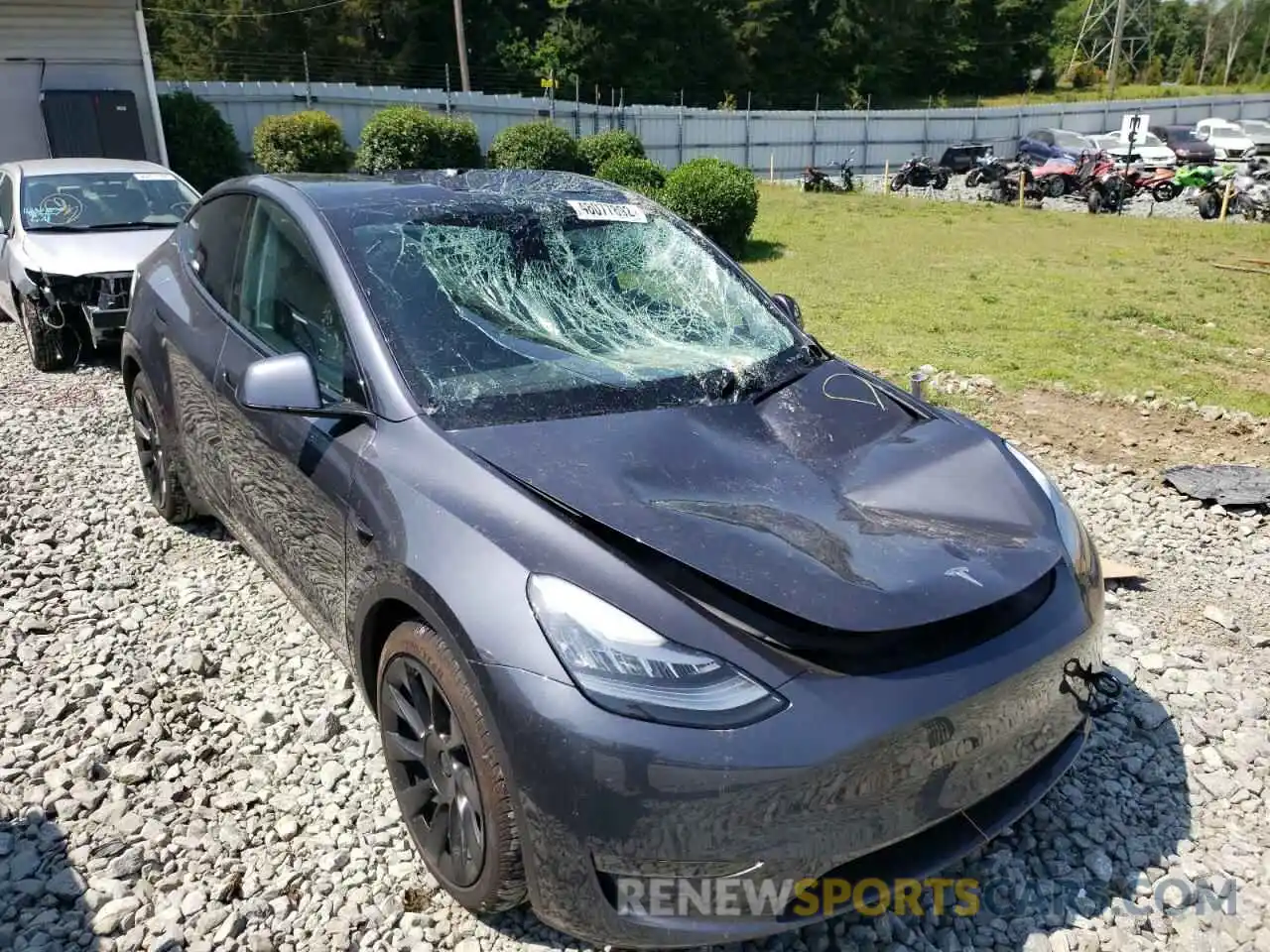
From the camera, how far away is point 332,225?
2.86 m

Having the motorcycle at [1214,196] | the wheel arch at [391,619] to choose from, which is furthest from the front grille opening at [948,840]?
the motorcycle at [1214,196]

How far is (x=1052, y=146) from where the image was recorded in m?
26.6

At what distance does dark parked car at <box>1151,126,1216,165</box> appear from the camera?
26750mm

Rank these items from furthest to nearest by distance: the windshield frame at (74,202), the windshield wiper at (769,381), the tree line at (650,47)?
the tree line at (650,47) < the windshield frame at (74,202) < the windshield wiper at (769,381)

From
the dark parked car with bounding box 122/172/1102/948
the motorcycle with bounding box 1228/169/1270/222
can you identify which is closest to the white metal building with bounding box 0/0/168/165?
the dark parked car with bounding box 122/172/1102/948

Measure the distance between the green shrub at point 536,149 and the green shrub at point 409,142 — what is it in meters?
0.96

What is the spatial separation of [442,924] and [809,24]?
5841 cm

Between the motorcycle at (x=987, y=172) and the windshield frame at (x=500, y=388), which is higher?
the windshield frame at (x=500, y=388)

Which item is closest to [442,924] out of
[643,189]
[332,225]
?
[332,225]

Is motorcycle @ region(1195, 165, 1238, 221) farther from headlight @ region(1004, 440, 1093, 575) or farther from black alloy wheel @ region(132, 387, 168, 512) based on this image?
black alloy wheel @ region(132, 387, 168, 512)

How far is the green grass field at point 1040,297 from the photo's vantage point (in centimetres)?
738

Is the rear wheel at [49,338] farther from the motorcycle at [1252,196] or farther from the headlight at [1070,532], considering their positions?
the motorcycle at [1252,196]

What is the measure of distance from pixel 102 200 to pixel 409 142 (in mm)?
11251

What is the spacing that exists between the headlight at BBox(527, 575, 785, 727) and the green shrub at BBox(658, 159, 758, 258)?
1136 centimetres
